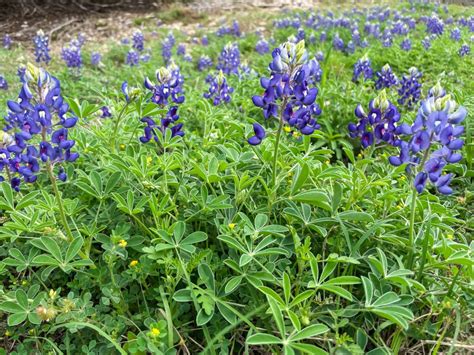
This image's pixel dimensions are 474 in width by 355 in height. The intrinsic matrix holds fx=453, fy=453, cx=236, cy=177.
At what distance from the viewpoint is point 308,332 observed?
1722 mm

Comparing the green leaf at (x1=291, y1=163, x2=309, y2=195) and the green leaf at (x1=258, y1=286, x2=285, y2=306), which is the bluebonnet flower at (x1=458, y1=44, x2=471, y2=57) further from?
the green leaf at (x1=258, y1=286, x2=285, y2=306)

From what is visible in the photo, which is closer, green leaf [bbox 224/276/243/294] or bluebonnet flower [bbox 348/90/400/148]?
green leaf [bbox 224/276/243/294]

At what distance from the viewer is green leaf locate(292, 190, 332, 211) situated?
210 centimetres

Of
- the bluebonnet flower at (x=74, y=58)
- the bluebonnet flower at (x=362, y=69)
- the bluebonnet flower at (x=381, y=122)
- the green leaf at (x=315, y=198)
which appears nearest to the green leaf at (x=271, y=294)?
the green leaf at (x=315, y=198)

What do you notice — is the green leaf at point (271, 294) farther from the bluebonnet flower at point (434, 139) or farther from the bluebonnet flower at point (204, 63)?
the bluebonnet flower at point (204, 63)

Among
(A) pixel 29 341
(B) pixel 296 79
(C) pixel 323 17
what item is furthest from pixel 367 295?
(C) pixel 323 17

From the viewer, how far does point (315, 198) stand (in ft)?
6.90

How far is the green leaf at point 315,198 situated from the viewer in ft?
6.89

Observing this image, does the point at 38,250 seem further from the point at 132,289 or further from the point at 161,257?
the point at 161,257

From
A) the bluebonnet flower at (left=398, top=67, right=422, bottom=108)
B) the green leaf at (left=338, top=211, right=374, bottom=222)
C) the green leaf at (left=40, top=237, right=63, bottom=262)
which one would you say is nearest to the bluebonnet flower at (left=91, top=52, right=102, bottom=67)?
the bluebonnet flower at (left=398, top=67, right=422, bottom=108)

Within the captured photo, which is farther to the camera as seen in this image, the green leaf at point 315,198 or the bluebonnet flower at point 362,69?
the bluebonnet flower at point 362,69

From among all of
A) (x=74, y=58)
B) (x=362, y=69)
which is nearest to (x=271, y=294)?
(x=362, y=69)

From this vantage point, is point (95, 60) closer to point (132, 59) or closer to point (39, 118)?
point (132, 59)

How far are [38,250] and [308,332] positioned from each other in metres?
1.31
